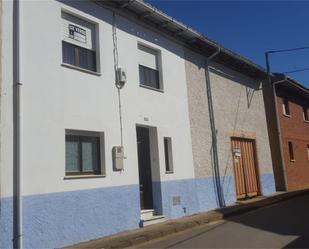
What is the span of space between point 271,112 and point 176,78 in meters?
8.62

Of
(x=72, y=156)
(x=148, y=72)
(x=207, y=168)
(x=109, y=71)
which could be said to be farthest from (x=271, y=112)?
(x=72, y=156)

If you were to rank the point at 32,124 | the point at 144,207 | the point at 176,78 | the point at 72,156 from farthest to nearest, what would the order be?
the point at 176,78 → the point at 144,207 → the point at 72,156 → the point at 32,124

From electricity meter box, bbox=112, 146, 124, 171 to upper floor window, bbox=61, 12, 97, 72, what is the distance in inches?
82.6

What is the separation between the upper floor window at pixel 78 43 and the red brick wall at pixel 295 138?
42.8 ft

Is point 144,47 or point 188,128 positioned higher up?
point 144,47

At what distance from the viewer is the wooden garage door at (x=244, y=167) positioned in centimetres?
1708

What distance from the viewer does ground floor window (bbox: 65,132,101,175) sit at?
997 cm

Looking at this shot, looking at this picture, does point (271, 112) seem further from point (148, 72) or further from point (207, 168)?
point (148, 72)

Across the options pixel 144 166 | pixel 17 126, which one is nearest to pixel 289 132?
pixel 144 166

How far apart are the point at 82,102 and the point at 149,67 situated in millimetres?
3544

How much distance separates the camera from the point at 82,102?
1029 cm

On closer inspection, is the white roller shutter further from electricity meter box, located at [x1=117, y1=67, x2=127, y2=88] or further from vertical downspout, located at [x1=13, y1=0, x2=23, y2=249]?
vertical downspout, located at [x1=13, y1=0, x2=23, y2=249]

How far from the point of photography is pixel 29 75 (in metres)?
9.04

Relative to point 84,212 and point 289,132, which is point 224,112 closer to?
point 289,132
